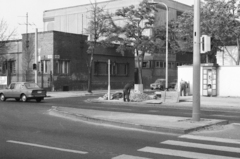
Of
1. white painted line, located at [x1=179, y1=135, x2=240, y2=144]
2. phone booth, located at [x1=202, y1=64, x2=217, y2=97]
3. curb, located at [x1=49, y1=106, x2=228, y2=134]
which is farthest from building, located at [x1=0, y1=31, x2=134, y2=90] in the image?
white painted line, located at [x1=179, y1=135, x2=240, y2=144]

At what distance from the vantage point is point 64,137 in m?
9.62

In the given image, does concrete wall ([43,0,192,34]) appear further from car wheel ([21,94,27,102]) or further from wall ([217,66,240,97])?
car wheel ([21,94,27,102])

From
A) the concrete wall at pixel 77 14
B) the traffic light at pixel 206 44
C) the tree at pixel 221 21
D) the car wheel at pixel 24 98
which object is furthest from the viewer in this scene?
the concrete wall at pixel 77 14

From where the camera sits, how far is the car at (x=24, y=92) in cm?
2559

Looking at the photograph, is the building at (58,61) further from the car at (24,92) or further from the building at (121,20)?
the car at (24,92)

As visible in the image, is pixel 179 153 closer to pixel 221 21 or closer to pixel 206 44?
pixel 206 44

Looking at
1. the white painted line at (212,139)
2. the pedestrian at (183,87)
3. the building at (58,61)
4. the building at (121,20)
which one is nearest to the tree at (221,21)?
the pedestrian at (183,87)

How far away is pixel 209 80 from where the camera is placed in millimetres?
29500

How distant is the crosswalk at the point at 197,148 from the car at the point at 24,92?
17990 millimetres

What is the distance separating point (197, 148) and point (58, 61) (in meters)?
35.8

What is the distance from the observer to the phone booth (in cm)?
2938

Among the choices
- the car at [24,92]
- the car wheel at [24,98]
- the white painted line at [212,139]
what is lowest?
the white painted line at [212,139]

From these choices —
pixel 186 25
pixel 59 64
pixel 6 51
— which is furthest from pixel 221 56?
pixel 6 51

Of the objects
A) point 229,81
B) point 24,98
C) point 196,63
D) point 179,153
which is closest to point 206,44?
point 196,63
